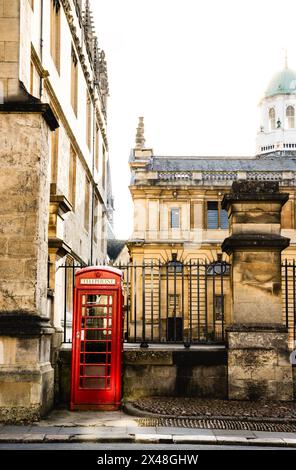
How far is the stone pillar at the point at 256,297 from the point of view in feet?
38.3

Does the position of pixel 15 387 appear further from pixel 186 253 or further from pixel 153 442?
pixel 186 253

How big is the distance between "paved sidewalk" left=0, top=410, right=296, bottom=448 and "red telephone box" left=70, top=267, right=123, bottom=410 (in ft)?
3.81

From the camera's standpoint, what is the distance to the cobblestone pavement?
10.2m

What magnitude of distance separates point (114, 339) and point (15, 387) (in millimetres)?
1960

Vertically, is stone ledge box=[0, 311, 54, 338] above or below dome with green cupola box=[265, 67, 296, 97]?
below

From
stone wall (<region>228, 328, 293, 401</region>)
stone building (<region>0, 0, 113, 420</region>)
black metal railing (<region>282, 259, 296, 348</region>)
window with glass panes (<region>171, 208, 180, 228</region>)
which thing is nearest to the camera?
stone building (<region>0, 0, 113, 420</region>)

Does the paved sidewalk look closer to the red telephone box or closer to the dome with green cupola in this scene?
the red telephone box

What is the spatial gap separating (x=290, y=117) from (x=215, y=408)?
7899 centimetres

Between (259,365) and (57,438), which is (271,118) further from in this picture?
(57,438)

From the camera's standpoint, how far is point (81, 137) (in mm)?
24953

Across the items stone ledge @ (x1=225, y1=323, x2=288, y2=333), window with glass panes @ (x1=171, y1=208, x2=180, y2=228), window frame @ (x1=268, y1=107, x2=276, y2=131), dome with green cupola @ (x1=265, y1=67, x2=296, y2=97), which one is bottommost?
stone ledge @ (x1=225, y1=323, x2=288, y2=333)

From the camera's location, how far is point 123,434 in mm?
8930

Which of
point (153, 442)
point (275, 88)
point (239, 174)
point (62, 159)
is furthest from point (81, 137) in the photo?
point (275, 88)

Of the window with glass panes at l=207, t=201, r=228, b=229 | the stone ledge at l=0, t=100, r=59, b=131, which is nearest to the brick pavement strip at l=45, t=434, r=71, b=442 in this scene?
the stone ledge at l=0, t=100, r=59, b=131
